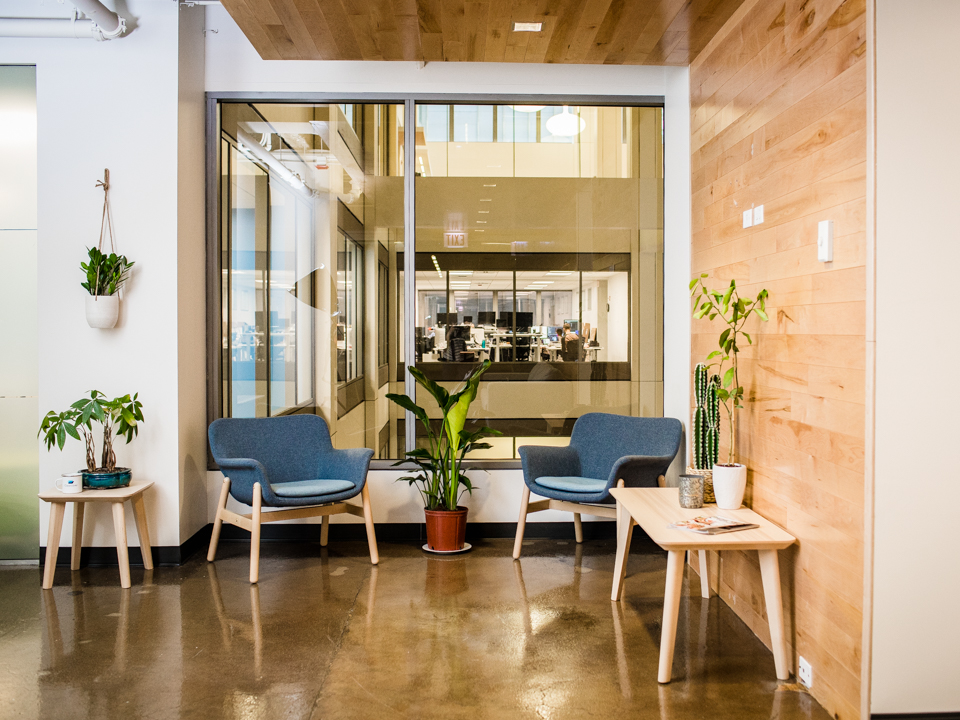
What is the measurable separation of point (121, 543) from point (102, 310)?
1393mm

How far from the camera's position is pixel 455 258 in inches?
213

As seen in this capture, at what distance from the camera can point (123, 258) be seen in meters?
4.67

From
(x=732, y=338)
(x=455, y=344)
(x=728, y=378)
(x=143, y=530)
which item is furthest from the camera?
(x=455, y=344)

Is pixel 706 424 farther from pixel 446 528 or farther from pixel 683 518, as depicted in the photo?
pixel 446 528

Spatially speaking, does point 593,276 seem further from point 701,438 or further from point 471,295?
point 701,438

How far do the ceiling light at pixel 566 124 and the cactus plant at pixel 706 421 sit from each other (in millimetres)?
2273

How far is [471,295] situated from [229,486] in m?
2.06

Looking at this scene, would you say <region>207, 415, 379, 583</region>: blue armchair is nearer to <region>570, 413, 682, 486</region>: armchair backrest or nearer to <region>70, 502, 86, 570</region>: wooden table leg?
<region>70, 502, 86, 570</region>: wooden table leg

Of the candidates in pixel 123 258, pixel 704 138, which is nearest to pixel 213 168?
pixel 123 258

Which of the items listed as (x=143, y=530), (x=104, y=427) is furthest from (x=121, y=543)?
(x=104, y=427)

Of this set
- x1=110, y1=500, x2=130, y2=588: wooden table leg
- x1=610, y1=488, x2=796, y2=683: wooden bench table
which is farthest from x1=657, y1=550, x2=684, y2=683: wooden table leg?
x1=110, y1=500, x2=130, y2=588: wooden table leg

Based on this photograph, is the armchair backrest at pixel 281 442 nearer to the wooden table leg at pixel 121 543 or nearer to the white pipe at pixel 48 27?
the wooden table leg at pixel 121 543

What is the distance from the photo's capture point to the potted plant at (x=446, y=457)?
16.2ft

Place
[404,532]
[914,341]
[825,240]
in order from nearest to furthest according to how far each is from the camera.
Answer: [914,341] → [825,240] → [404,532]
